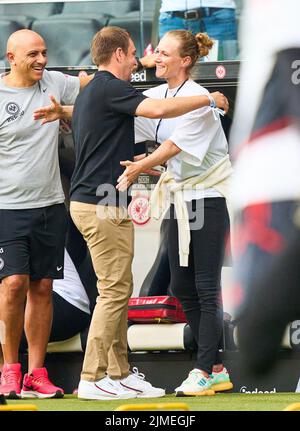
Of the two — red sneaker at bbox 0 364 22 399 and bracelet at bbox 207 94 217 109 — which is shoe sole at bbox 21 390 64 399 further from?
bracelet at bbox 207 94 217 109

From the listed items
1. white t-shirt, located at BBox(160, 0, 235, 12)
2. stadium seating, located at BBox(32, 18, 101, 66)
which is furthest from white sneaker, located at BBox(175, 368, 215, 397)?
stadium seating, located at BBox(32, 18, 101, 66)

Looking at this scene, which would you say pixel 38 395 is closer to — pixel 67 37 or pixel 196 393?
pixel 196 393

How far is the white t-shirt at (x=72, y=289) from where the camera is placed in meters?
5.37

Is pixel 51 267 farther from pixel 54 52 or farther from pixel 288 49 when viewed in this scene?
pixel 288 49

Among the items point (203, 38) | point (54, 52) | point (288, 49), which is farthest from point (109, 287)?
point (288, 49)

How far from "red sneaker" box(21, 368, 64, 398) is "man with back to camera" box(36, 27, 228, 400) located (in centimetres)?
35

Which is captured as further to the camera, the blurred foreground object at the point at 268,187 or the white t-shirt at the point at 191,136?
the white t-shirt at the point at 191,136

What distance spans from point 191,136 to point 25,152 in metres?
0.94

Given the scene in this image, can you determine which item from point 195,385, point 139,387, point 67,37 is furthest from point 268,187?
point 67,37

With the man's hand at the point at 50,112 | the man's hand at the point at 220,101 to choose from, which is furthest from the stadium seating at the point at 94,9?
the man's hand at the point at 220,101

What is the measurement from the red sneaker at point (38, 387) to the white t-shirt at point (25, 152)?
0.89m

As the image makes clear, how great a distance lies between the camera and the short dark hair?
14.4ft

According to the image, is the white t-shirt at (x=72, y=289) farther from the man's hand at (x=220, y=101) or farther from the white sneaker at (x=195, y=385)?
the man's hand at (x=220, y=101)

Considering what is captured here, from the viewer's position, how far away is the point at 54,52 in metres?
6.01
